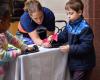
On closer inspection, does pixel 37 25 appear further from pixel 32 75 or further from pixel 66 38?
pixel 32 75

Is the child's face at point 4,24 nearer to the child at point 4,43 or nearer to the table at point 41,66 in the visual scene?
the child at point 4,43

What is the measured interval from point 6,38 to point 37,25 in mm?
808

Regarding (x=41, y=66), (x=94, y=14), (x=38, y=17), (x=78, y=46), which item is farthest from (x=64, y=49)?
(x=94, y=14)

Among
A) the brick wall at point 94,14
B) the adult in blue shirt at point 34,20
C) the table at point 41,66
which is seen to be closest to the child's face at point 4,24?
the table at point 41,66

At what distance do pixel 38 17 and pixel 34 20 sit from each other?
93mm

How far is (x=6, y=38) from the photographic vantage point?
247 centimetres

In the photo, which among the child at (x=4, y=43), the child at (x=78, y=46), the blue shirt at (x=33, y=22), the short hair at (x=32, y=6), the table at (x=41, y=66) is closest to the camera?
the child at (x=4, y=43)

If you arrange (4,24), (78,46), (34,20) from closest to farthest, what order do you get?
1. (4,24)
2. (78,46)
3. (34,20)

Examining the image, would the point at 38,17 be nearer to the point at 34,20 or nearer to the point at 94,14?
the point at 34,20

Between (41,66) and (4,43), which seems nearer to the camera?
(4,43)

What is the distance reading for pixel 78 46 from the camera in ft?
8.77

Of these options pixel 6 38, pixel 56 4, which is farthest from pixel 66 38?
pixel 56 4

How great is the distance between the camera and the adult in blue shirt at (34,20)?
3.04m

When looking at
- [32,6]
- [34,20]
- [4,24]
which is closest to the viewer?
[4,24]
